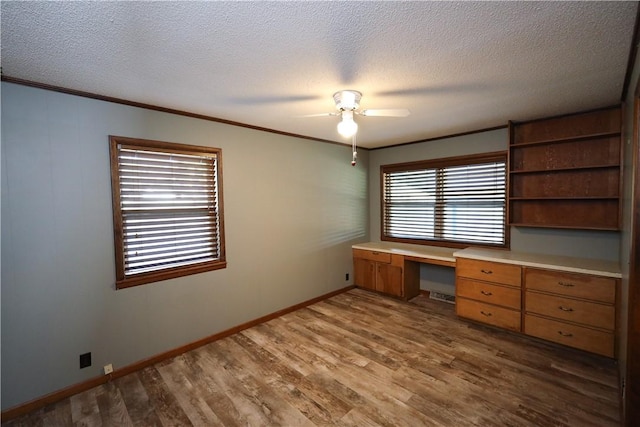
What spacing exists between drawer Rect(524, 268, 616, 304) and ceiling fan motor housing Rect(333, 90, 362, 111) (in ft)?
8.09

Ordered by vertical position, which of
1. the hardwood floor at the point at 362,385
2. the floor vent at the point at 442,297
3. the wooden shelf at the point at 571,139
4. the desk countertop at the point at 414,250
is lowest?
the hardwood floor at the point at 362,385

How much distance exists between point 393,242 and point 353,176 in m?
1.32

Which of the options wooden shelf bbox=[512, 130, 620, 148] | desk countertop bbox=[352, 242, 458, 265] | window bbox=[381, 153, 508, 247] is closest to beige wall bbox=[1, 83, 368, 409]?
desk countertop bbox=[352, 242, 458, 265]

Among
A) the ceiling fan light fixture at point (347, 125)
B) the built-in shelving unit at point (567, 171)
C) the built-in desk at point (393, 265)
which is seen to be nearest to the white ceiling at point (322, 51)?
the ceiling fan light fixture at point (347, 125)

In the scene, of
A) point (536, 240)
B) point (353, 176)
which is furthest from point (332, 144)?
point (536, 240)

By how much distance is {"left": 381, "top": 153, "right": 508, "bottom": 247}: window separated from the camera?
3715 mm

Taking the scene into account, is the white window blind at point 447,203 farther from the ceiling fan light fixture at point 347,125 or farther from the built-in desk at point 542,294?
the ceiling fan light fixture at point 347,125

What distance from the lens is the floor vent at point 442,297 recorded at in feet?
13.3

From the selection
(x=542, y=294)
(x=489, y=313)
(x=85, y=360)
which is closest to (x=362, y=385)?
(x=489, y=313)

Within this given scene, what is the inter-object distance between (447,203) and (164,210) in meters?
3.67

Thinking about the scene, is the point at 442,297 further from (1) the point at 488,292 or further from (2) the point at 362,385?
(2) the point at 362,385

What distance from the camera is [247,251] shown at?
11.0ft

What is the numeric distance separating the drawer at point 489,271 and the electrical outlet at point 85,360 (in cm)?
380

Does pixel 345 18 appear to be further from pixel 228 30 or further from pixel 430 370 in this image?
pixel 430 370
